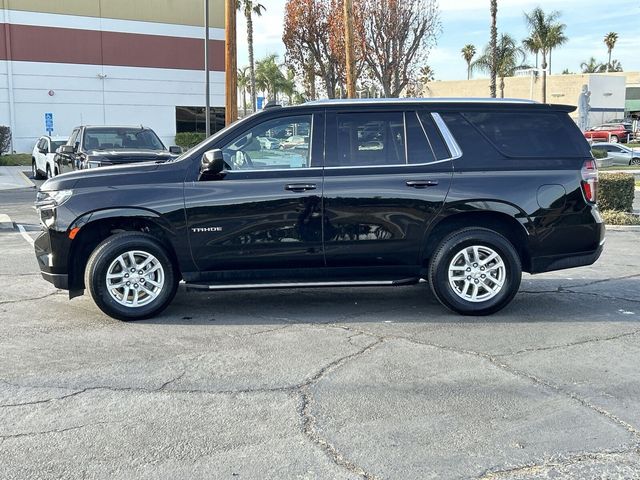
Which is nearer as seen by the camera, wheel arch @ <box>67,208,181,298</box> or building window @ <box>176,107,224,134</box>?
wheel arch @ <box>67,208,181,298</box>

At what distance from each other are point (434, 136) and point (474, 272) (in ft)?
4.36

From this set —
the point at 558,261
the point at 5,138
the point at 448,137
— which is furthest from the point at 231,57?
the point at 5,138

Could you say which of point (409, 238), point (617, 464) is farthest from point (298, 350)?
point (617, 464)

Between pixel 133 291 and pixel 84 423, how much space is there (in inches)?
88.9

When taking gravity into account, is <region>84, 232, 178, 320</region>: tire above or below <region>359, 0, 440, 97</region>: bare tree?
below

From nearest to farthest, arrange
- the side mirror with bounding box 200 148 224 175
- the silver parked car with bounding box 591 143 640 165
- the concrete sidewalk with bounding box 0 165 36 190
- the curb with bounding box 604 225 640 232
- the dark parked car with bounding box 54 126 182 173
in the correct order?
the side mirror with bounding box 200 148 224 175, the curb with bounding box 604 225 640 232, the dark parked car with bounding box 54 126 182 173, the concrete sidewalk with bounding box 0 165 36 190, the silver parked car with bounding box 591 143 640 165

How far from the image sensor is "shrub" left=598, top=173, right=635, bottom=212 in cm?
1313

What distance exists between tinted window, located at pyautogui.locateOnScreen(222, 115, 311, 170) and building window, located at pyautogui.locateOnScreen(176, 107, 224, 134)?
35.6 metres

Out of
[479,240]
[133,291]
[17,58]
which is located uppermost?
[17,58]

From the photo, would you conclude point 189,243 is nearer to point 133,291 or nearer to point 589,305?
point 133,291

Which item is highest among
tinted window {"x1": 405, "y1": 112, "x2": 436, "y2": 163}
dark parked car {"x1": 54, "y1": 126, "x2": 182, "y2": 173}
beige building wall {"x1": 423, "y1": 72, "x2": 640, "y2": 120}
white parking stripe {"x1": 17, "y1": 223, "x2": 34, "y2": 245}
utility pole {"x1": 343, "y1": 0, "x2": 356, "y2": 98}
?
beige building wall {"x1": 423, "y1": 72, "x2": 640, "y2": 120}

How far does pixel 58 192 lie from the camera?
6.05 meters

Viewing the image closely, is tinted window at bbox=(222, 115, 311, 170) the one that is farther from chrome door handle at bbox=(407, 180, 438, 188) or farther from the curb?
the curb

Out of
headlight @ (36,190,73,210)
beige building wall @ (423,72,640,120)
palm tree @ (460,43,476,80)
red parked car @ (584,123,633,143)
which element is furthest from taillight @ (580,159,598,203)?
palm tree @ (460,43,476,80)
